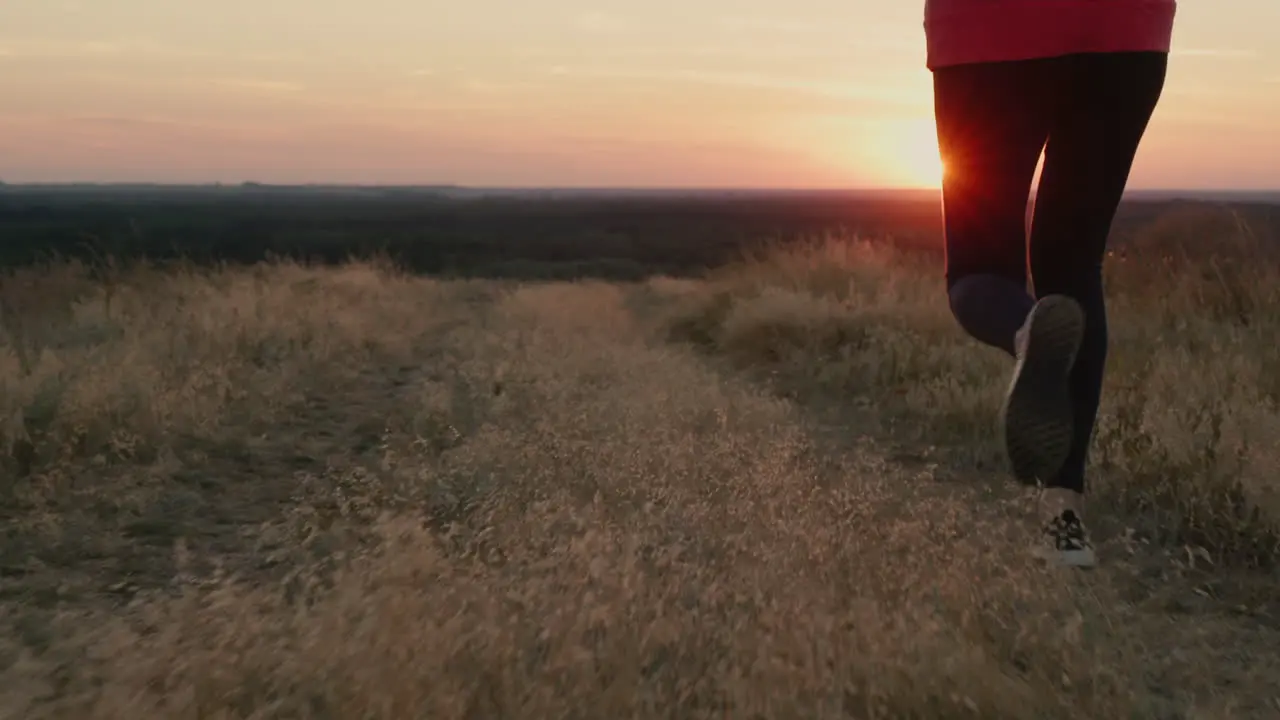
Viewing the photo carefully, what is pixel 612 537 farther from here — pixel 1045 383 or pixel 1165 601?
pixel 1165 601

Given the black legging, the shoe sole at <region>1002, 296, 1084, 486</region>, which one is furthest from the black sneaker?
the shoe sole at <region>1002, 296, 1084, 486</region>

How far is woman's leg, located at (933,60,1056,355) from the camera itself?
242 cm

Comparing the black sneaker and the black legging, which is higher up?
the black legging

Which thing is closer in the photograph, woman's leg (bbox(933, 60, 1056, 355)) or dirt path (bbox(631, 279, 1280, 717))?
dirt path (bbox(631, 279, 1280, 717))

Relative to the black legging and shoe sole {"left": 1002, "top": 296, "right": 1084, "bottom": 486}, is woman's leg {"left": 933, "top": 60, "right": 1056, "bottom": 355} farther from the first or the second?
shoe sole {"left": 1002, "top": 296, "right": 1084, "bottom": 486}

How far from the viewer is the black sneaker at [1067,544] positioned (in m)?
2.62

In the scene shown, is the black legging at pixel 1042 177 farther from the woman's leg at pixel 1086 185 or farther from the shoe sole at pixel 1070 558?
the shoe sole at pixel 1070 558

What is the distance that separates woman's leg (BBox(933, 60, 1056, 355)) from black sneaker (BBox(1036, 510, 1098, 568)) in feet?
1.64

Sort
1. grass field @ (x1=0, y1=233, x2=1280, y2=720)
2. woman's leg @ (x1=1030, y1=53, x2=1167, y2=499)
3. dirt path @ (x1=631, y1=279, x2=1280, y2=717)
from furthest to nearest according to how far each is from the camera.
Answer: woman's leg @ (x1=1030, y1=53, x2=1167, y2=499) → dirt path @ (x1=631, y1=279, x2=1280, y2=717) → grass field @ (x1=0, y1=233, x2=1280, y2=720)

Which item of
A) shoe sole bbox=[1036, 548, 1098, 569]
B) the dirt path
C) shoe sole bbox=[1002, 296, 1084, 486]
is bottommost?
the dirt path

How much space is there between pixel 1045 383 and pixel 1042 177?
56 centimetres

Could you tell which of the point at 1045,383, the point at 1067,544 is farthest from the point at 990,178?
the point at 1067,544

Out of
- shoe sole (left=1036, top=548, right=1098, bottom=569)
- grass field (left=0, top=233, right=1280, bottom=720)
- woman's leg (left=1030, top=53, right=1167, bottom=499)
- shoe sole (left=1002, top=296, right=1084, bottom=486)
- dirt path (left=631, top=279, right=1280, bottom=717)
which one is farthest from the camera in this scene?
shoe sole (left=1036, top=548, right=1098, bottom=569)

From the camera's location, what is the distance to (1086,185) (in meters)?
2.49
